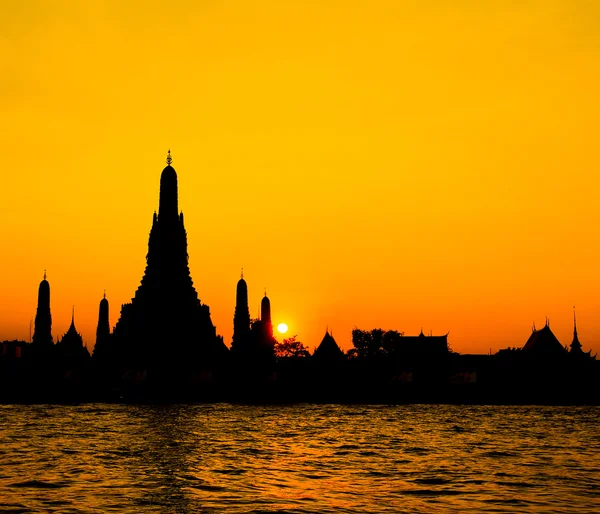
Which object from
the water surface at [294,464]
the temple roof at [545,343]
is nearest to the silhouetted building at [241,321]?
the temple roof at [545,343]

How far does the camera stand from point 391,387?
99938 mm

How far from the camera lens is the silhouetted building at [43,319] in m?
107

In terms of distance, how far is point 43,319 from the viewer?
355ft

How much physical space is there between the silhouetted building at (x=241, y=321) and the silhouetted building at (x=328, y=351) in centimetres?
810

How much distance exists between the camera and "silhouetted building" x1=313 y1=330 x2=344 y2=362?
361ft

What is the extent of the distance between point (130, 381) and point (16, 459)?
59911 mm

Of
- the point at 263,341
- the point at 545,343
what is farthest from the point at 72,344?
the point at 545,343

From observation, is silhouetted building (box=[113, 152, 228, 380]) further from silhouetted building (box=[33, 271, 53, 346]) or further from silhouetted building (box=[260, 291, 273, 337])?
silhouetted building (box=[260, 291, 273, 337])

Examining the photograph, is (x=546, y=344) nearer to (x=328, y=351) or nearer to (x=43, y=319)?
(x=328, y=351)

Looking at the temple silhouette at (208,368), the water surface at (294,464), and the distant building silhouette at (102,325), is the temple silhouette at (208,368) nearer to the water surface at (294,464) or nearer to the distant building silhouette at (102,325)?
the distant building silhouette at (102,325)

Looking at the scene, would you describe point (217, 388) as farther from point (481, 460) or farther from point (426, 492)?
point (426, 492)

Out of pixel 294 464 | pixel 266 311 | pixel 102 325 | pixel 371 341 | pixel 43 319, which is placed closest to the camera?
pixel 294 464

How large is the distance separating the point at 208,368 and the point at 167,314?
7037mm

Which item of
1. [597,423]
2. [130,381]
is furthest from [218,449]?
[130,381]
